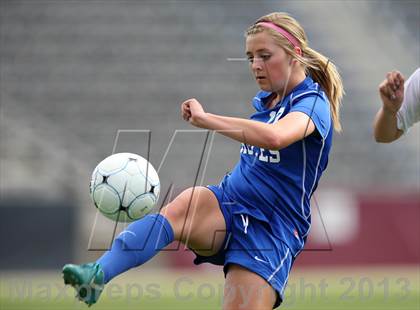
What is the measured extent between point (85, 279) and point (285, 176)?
1.17 m

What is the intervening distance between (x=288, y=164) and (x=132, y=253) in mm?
900

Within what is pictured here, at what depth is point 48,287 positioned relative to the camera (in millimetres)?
9719

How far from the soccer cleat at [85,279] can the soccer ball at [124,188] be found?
0.43 m

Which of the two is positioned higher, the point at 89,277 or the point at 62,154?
the point at 62,154

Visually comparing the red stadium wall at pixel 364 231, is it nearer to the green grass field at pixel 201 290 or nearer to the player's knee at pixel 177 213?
the green grass field at pixel 201 290

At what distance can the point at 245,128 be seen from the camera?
380 cm

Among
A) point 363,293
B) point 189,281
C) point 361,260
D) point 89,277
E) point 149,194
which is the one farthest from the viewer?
point 361,260

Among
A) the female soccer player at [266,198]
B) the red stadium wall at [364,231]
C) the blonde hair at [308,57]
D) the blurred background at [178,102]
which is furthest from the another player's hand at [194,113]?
the red stadium wall at [364,231]

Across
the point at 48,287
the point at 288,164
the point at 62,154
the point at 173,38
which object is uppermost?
the point at 173,38

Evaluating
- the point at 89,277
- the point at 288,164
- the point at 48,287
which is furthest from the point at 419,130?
the point at 89,277

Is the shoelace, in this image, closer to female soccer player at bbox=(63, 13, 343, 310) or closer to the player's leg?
female soccer player at bbox=(63, 13, 343, 310)

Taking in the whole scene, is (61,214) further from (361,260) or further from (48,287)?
(361,260)

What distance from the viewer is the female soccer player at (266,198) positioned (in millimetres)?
4074

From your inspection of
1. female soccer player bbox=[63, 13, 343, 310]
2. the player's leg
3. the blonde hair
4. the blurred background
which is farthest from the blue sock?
the blurred background
